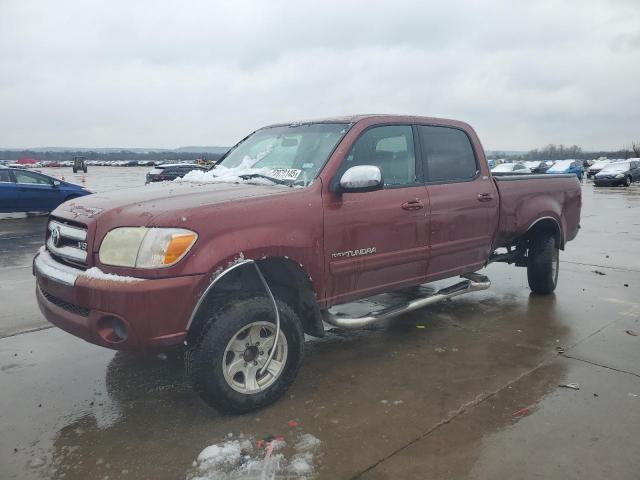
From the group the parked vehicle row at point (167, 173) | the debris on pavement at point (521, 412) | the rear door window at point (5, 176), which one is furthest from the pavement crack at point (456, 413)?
the parked vehicle row at point (167, 173)

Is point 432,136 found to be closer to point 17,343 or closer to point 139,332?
point 139,332

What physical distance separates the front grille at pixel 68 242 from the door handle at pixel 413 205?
230 centimetres

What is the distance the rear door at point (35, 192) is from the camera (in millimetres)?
14359

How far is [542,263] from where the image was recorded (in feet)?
19.2

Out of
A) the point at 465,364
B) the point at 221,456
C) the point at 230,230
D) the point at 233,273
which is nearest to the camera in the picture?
the point at 221,456

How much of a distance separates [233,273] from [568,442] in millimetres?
2194

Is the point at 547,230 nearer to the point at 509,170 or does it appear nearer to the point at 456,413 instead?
the point at 456,413

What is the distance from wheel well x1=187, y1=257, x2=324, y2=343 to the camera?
3273 millimetres

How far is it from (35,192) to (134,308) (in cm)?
1357

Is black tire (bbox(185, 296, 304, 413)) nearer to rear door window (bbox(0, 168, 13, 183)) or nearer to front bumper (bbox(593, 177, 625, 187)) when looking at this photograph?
rear door window (bbox(0, 168, 13, 183))

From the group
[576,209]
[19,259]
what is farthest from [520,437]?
[19,259]

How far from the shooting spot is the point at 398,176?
429 centimetres

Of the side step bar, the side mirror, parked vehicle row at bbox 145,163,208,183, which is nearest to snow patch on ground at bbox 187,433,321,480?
the side step bar

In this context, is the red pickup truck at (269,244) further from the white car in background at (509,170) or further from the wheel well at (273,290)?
the white car in background at (509,170)
